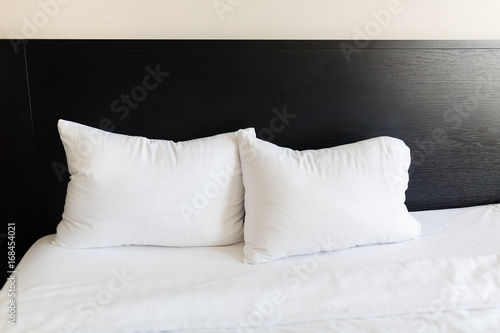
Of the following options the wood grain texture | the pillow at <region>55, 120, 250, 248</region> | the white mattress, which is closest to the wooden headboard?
the wood grain texture

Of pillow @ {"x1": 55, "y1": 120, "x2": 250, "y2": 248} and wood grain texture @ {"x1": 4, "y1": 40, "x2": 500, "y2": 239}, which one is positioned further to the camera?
wood grain texture @ {"x1": 4, "y1": 40, "x2": 500, "y2": 239}

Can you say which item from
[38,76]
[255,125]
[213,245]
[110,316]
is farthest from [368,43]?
[110,316]

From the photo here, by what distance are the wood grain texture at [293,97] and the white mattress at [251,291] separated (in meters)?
0.46

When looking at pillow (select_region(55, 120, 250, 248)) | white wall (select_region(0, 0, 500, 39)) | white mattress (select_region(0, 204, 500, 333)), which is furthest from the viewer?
white wall (select_region(0, 0, 500, 39))

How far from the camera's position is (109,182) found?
1542 millimetres

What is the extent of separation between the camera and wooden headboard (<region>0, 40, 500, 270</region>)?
1675mm

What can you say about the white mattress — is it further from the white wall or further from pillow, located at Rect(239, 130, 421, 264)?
the white wall

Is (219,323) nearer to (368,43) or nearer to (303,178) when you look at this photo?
(303,178)

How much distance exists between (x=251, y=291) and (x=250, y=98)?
0.77m

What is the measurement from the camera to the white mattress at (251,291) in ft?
3.98

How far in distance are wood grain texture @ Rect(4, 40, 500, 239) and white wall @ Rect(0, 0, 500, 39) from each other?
0.24 ft

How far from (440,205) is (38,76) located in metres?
1.71

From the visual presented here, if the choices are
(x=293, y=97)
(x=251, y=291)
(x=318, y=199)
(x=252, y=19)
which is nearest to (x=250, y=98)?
(x=293, y=97)

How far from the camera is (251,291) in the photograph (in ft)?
4.35
